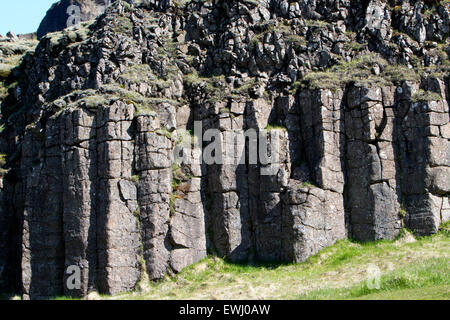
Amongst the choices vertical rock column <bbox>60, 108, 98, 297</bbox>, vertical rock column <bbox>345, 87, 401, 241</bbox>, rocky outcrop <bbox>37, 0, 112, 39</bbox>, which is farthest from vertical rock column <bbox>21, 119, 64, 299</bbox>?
rocky outcrop <bbox>37, 0, 112, 39</bbox>

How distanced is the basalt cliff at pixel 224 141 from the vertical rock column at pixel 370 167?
0.06 metres

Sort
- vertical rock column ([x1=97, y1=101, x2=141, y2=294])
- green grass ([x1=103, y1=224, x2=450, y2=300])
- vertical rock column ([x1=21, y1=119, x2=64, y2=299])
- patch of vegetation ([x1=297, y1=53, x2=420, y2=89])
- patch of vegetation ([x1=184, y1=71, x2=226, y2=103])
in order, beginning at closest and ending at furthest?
1. green grass ([x1=103, y1=224, x2=450, y2=300])
2. vertical rock column ([x1=97, y1=101, x2=141, y2=294])
3. vertical rock column ([x1=21, y1=119, x2=64, y2=299])
4. patch of vegetation ([x1=297, y1=53, x2=420, y2=89])
5. patch of vegetation ([x1=184, y1=71, x2=226, y2=103])

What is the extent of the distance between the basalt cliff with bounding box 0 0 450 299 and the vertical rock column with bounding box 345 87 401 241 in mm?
59

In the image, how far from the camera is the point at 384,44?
3169cm

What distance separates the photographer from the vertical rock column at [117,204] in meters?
26.4

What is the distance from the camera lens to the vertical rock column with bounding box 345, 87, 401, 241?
27.7 m

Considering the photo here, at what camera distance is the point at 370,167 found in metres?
28.2

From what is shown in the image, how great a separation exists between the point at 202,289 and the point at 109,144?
8551mm

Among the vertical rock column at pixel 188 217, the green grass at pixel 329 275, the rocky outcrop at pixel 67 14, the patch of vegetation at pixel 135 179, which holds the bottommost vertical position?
the green grass at pixel 329 275

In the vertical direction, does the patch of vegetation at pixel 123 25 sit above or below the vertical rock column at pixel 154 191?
above

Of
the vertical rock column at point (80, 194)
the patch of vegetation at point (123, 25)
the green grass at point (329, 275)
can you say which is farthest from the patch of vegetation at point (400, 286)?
the patch of vegetation at point (123, 25)

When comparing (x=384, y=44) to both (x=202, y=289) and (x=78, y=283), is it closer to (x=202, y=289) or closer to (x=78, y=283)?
(x=202, y=289)

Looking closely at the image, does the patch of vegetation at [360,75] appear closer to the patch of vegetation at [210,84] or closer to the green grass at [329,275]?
the patch of vegetation at [210,84]

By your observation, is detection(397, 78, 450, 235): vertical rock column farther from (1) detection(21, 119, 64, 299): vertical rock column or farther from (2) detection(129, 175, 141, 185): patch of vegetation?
(1) detection(21, 119, 64, 299): vertical rock column
